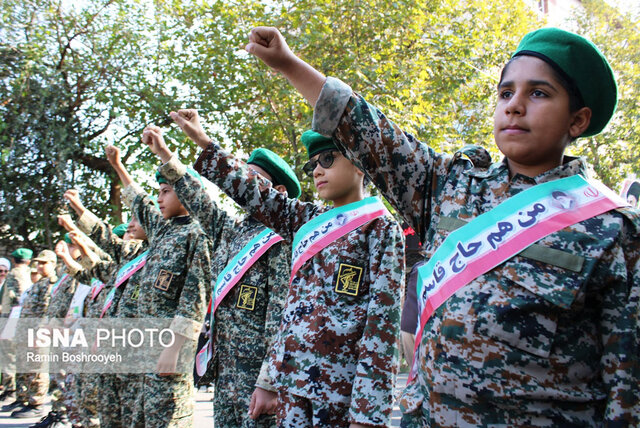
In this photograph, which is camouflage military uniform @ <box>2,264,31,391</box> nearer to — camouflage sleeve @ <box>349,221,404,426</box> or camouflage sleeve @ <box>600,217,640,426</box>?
camouflage sleeve @ <box>349,221,404,426</box>

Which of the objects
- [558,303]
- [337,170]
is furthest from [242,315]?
[558,303]

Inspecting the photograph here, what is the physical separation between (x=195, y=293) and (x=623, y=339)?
2751 mm

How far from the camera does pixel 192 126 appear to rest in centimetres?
262

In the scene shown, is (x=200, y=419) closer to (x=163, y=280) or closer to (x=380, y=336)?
(x=163, y=280)

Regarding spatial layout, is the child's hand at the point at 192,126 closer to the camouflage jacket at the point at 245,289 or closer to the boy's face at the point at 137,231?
the camouflage jacket at the point at 245,289

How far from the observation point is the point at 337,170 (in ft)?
8.89

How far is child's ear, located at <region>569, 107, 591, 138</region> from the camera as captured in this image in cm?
154

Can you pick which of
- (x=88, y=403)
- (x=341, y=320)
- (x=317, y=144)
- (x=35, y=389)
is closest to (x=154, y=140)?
(x=317, y=144)

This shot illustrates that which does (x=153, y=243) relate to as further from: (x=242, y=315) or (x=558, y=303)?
(x=558, y=303)

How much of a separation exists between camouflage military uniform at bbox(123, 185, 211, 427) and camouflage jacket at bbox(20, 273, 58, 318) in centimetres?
606

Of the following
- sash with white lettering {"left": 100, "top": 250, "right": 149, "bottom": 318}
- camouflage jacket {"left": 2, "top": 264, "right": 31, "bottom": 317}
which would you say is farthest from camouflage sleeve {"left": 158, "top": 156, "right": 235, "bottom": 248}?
camouflage jacket {"left": 2, "top": 264, "right": 31, "bottom": 317}

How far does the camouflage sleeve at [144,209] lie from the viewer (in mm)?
4281

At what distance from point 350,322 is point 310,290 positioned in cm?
24

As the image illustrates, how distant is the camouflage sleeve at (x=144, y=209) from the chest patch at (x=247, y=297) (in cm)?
134
